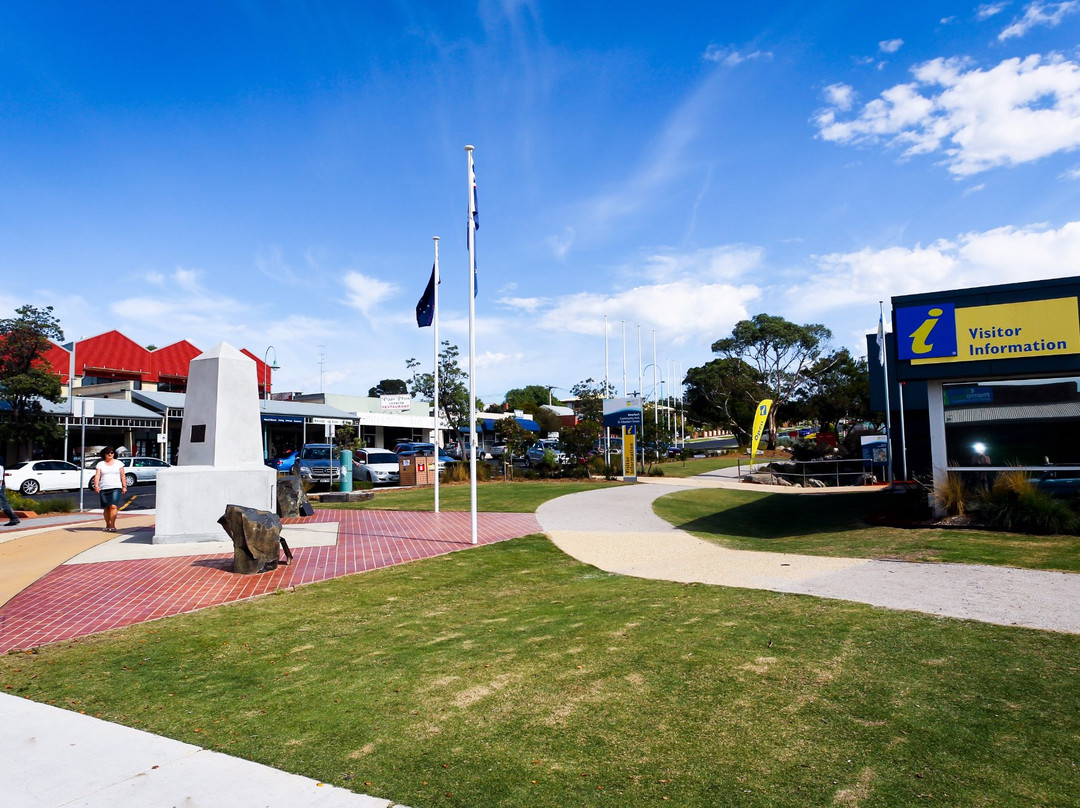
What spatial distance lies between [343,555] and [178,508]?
130 inches

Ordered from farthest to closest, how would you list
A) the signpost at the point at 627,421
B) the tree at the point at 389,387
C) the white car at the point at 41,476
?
the tree at the point at 389,387
the signpost at the point at 627,421
the white car at the point at 41,476

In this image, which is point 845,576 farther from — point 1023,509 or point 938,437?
point 938,437

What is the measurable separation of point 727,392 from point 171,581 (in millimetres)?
58648

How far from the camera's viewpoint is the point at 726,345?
212 ft

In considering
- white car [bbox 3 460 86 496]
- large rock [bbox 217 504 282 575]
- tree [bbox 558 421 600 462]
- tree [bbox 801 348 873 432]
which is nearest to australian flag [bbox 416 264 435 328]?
large rock [bbox 217 504 282 575]

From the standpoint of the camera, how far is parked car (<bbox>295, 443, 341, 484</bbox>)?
27438 mm

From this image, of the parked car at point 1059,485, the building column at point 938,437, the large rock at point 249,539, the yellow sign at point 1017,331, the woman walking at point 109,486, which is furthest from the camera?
the building column at point 938,437

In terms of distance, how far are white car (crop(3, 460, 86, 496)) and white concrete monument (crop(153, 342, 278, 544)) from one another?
705 inches

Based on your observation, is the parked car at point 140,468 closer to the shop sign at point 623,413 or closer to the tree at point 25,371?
the tree at point 25,371

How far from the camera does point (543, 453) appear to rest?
40562 mm

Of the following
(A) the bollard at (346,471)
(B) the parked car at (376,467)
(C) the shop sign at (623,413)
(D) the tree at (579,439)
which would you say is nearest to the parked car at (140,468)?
(B) the parked car at (376,467)

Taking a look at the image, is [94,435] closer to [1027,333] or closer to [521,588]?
[521,588]

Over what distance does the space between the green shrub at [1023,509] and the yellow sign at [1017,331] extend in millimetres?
2382

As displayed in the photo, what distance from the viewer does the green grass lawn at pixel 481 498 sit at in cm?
1817
